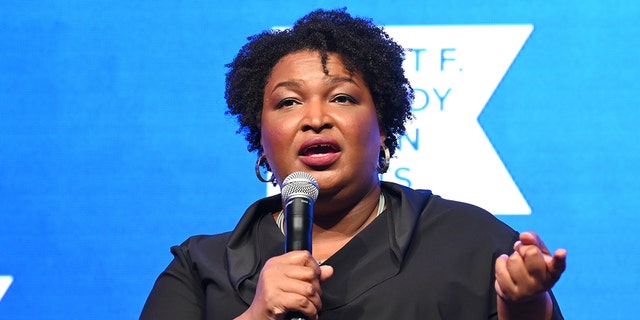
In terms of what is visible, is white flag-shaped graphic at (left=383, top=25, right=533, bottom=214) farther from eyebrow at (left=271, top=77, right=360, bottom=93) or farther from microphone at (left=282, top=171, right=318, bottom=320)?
microphone at (left=282, top=171, right=318, bottom=320)

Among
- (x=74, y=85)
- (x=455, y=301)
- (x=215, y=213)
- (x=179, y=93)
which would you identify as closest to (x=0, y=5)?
(x=74, y=85)

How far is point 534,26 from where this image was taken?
2.19 meters

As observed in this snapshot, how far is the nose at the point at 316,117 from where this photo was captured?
168cm

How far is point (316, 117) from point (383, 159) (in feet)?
0.97

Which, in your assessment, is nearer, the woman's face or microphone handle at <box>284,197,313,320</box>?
microphone handle at <box>284,197,313,320</box>

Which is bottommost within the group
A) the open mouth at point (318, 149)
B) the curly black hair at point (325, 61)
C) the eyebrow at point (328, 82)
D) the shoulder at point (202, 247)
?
the shoulder at point (202, 247)

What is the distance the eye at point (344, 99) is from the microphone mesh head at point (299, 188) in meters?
0.35

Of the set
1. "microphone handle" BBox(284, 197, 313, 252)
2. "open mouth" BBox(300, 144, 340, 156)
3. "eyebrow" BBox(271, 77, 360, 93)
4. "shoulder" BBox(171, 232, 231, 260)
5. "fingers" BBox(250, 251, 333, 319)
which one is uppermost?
"eyebrow" BBox(271, 77, 360, 93)

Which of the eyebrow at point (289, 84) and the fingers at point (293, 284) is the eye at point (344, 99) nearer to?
the eyebrow at point (289, 84)

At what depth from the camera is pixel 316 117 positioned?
1.69 meters

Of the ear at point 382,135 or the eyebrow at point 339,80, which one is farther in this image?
the ear at point 382,135

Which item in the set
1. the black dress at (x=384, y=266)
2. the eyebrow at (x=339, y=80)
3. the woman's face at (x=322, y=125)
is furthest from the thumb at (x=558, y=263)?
the eyebrow at (x=339, y=80)

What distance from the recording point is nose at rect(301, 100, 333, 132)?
5.51 ft

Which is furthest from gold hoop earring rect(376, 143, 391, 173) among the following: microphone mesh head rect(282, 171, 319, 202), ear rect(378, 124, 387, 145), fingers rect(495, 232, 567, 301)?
fingers rect(495, 232, 567, 301)
